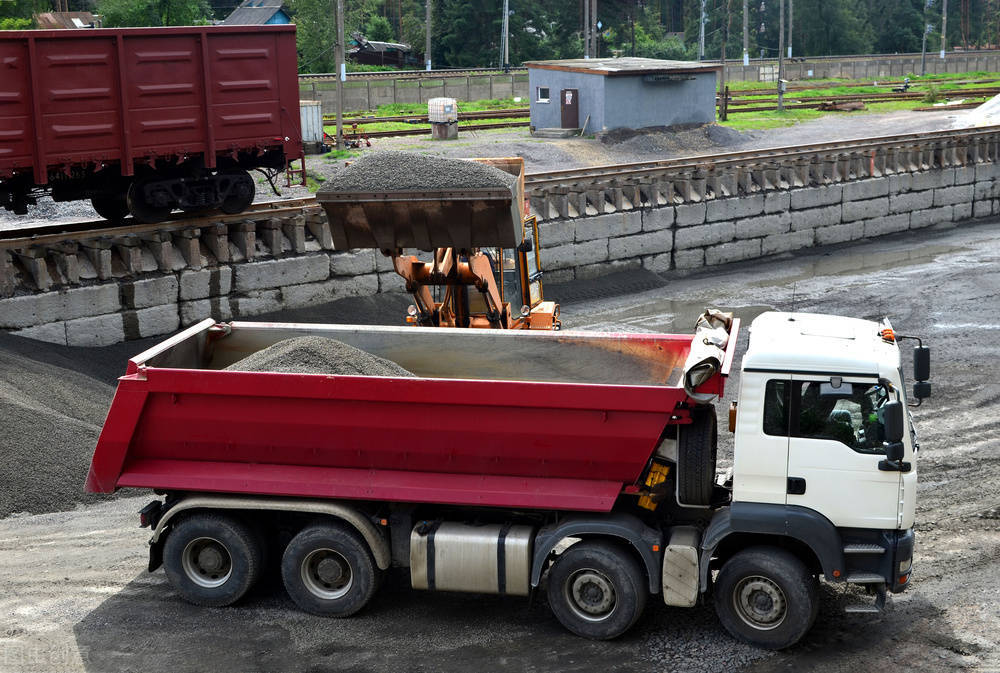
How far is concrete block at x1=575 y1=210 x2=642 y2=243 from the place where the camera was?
23906 mm

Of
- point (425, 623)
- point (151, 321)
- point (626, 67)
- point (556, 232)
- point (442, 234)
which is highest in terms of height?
point (626, 67)

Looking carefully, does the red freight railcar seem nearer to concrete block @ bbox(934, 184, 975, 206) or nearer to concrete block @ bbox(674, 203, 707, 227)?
concrete block @ bbox(674, 203, 707, 227)

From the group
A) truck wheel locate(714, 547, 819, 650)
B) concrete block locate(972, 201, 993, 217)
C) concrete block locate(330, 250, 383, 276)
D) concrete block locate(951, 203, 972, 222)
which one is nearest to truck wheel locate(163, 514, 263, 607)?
truck wheel locate(714, 547, 819, 650)

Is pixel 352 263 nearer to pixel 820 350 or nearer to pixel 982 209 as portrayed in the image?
pixel 820 350

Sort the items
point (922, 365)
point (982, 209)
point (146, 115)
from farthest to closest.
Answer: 1. point (982, 209)
2. point (146, 115)
3. point (922, 365)

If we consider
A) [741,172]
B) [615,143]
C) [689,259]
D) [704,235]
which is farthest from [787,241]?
[615,143]

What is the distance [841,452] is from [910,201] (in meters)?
24.4

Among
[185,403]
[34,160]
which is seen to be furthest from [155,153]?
[185,403]

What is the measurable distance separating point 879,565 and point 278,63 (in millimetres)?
14605

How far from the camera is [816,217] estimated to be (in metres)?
28.3

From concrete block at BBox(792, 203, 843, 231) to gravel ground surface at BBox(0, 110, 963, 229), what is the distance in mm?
7542

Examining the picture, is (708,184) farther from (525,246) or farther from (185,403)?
(185,403)

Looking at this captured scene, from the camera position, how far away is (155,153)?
59.1ft

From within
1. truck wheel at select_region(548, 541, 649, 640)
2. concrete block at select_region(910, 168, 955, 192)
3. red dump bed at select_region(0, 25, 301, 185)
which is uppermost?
red dump bed at select_region(0, 25, 301, 185)
